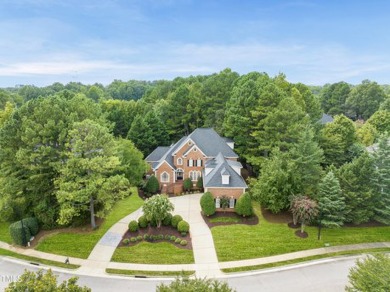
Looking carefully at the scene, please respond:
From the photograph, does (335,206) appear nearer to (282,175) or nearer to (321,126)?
(282,175)

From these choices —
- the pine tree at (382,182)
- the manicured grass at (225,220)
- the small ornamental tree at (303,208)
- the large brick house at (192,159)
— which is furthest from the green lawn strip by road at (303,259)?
the large brick house at (192,159)

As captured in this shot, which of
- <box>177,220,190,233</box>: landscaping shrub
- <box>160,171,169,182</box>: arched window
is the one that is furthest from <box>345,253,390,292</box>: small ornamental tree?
<box>160,171,169,182</box>: arched window

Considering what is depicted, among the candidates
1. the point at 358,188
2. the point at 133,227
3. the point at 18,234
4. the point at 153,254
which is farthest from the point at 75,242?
the point at 358,188

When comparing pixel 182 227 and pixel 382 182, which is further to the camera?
pixel 382 182

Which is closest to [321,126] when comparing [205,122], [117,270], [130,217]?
[205,122]

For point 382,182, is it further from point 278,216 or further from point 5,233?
point 5,233

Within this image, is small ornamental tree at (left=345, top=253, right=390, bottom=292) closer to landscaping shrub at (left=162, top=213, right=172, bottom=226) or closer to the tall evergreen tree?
the tall evergreen tree
